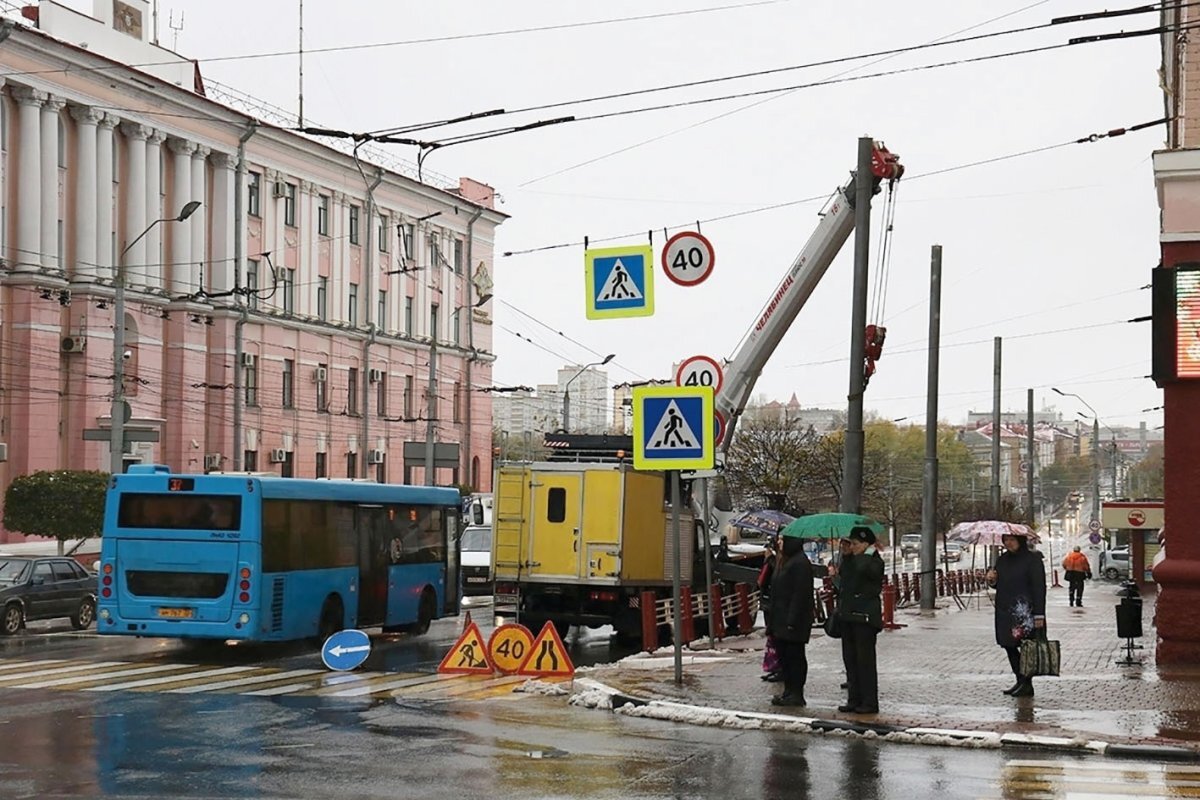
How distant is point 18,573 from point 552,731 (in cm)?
1798

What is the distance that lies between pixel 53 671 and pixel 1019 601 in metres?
11.7

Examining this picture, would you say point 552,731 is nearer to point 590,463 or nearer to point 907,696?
point 907,696

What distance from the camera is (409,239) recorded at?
71812mm

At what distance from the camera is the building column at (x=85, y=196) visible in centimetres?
5112

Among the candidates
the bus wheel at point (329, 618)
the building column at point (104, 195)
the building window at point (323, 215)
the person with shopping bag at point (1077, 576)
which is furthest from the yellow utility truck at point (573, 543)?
the building window at point (323, 215)

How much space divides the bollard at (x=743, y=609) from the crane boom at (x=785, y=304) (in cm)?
258

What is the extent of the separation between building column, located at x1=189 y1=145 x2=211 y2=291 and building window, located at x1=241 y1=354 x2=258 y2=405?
4.19 metres

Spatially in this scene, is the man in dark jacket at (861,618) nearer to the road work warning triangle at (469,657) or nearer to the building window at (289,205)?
the road work warning triangle at (469,657)

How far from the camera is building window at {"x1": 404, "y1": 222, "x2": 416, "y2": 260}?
70.8 metres

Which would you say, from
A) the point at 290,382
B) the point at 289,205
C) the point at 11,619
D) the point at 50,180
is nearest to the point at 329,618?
the point at 11,619

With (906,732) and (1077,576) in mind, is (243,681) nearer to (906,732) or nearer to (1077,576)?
(906,732)

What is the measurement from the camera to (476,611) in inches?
1501

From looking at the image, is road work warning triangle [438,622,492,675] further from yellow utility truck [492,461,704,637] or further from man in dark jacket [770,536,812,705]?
yellow utility truck [492,461,704,637]

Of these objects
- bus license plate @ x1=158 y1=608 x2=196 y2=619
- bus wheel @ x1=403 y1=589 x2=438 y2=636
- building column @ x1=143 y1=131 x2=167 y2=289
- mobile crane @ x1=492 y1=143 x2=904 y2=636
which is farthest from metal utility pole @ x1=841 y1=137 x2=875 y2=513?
building column @ x1=143 y1=131 x2=167 y2=289
